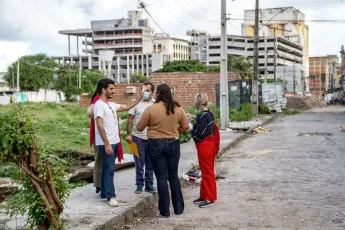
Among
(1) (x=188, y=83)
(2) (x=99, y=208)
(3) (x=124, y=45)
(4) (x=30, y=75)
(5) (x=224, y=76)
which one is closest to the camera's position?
(2) (x=99, y=208)

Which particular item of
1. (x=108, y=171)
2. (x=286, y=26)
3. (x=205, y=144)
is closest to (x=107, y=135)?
(x=108, y=171)

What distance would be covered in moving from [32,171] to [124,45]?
159114 millimetres

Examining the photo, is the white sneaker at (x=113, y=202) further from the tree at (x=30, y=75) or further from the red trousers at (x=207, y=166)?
the tree at (x=30, y=75)

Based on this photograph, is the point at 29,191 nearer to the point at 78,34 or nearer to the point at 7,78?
the point at 7,78

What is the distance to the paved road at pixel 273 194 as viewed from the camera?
7641mm

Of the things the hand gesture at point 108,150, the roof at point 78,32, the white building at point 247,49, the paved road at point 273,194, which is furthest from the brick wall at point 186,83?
the roof at point 78,32

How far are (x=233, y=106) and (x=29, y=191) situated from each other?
35.5 meters

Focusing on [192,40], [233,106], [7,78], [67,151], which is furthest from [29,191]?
[192,40]

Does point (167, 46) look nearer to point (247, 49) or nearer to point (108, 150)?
point (247, 49)

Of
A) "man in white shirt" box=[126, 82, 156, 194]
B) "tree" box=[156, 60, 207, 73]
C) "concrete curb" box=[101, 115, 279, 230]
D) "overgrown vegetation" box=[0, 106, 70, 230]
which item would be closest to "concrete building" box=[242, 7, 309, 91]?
"tree" box=[156, 60, 207, 73]

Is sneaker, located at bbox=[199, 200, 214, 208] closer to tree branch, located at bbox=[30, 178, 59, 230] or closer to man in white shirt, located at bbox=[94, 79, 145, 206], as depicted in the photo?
man in white shirt, located at bbox=[94, 79, 145, 206]

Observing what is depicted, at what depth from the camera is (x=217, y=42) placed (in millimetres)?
171375

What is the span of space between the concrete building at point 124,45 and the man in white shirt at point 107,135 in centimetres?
15265

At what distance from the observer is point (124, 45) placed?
16325 centimetres
